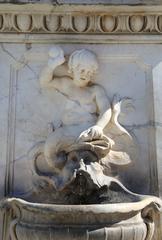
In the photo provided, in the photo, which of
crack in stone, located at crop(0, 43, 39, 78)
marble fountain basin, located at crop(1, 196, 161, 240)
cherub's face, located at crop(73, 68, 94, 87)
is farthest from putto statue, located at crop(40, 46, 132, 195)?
marble fountain basin, located at crop(1, 196, 161, 240)

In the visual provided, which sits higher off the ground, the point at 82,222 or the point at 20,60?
the point at 20,60

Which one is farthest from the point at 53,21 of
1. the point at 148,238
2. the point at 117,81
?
the point at 148,238

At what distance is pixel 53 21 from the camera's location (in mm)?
3582

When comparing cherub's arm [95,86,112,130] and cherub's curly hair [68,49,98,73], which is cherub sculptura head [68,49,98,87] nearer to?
cherub's curly hair [68,49,98,73]

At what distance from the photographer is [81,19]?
3.58m

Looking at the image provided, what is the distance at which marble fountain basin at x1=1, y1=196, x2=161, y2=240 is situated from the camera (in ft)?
9.71

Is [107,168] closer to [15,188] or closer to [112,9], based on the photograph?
[15,188]

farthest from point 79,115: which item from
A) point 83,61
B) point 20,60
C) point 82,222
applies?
point 82,222

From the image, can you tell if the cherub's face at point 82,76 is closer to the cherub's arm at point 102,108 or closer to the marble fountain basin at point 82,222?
the cherub's arm at point 102,108

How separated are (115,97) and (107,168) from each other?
563 mm

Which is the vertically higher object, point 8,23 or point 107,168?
point 8,23

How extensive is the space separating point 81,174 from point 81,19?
48.7 inches

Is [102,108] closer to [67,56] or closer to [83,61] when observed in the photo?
[83,61]

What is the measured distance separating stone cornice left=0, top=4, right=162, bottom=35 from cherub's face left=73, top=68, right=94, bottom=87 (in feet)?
1.15
